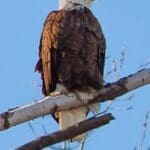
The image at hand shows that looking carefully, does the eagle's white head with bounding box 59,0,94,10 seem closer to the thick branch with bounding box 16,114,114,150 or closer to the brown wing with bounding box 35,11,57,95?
the brown wing with bounding box 35,11,57,95

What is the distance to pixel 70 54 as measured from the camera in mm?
4676

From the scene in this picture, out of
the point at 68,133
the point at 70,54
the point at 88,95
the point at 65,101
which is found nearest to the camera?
the point at 68,133

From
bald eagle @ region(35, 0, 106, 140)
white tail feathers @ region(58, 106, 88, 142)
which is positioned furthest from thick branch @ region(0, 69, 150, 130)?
bald eagle @ region(35, 0, 106, 140)

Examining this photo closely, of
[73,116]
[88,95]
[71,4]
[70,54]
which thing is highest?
[71,4]

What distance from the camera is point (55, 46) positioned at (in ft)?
15.4

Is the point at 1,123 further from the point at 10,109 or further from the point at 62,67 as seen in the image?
the point at 62,67

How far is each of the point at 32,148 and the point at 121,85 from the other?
110cm

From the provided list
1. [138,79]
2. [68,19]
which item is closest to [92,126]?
[138,79]

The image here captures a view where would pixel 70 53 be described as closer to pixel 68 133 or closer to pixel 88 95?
pixel 88 95

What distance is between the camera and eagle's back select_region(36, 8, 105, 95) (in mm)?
4625

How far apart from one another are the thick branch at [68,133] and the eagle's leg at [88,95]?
0.98 metres

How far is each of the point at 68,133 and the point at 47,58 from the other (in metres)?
1.81

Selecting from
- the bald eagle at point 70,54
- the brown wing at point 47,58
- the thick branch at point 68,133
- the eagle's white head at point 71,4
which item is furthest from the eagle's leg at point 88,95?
the thick branch at point 68,133

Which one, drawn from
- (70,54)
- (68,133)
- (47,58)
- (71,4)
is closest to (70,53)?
(70,54)
